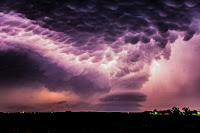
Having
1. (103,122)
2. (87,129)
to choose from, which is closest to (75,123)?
(87,129)

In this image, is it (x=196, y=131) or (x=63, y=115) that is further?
(x=63, y=115)

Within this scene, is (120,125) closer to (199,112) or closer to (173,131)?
(173,131)

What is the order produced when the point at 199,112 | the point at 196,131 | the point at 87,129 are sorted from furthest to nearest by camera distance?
the point at 199,112 → the point at 87,129 → the point at 196,131

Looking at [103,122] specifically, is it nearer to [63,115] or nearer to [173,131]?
[63,115]

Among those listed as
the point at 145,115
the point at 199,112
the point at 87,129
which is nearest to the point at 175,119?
the point at 145,115

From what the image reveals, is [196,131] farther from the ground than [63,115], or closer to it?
closer to it

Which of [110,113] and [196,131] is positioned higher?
[110,113]

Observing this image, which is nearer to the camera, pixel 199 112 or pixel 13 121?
pixel 13 121

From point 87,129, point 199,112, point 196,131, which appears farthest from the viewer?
point 199,112
